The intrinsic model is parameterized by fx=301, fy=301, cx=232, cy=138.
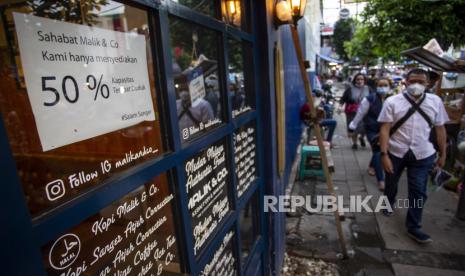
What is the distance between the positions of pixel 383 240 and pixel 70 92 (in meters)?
3.98

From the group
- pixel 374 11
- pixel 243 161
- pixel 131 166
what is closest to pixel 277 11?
pixel 243 161

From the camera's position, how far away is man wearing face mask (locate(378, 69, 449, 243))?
3.42 metres

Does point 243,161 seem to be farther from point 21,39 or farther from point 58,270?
point 21,39

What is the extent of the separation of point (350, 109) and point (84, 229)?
7273 millimetres

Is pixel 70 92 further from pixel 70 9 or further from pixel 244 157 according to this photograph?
pixel 244 157

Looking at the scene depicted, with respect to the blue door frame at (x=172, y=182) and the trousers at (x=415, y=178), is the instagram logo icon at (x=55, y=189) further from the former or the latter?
the trousers at (x=415, y=178)

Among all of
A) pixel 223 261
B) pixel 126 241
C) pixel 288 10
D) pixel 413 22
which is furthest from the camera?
pixel 413 22

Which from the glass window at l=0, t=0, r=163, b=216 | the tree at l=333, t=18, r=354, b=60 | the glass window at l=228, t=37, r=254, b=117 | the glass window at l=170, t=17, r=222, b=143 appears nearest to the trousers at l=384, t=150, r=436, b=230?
the glass window at l=228, t=37, r=254, b=117

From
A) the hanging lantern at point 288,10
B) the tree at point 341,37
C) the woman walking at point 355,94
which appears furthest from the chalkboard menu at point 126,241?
the tree at point 341,37

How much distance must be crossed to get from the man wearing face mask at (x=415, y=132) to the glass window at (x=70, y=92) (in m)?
3.26

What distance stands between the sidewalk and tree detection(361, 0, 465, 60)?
6.53 metres

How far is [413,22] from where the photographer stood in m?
9.84

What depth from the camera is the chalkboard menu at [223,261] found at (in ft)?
5.55

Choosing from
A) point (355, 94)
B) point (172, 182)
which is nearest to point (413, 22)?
point (355, 94)
